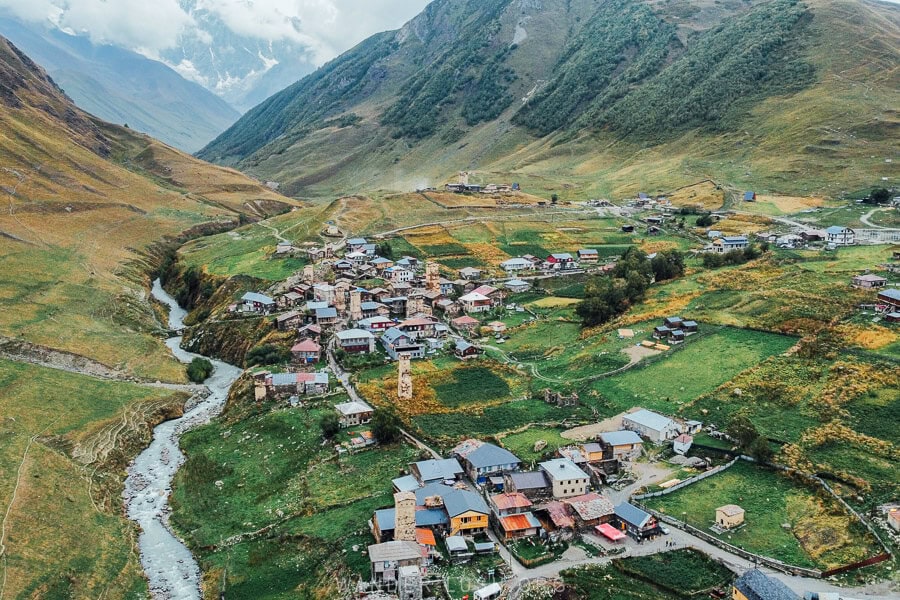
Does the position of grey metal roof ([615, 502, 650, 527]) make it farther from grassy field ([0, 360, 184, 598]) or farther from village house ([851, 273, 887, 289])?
village house ([851, 273, 887, 289])

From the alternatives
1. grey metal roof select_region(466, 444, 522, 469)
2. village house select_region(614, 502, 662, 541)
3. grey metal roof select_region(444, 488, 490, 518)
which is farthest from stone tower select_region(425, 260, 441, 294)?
village house select_region(614, 502, 662, 541)

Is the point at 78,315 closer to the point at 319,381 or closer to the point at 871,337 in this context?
the point at 319,381

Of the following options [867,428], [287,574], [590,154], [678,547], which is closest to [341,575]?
[287,574]

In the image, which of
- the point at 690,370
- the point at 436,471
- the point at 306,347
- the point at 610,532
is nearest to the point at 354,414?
the point at 436,471

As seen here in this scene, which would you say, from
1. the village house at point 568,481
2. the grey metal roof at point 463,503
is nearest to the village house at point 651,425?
the village house at point 568,481

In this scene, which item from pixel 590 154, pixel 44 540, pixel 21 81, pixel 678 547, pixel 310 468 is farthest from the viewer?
pixel 590 154

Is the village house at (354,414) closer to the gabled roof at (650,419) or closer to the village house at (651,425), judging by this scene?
the village house at (651,425)
